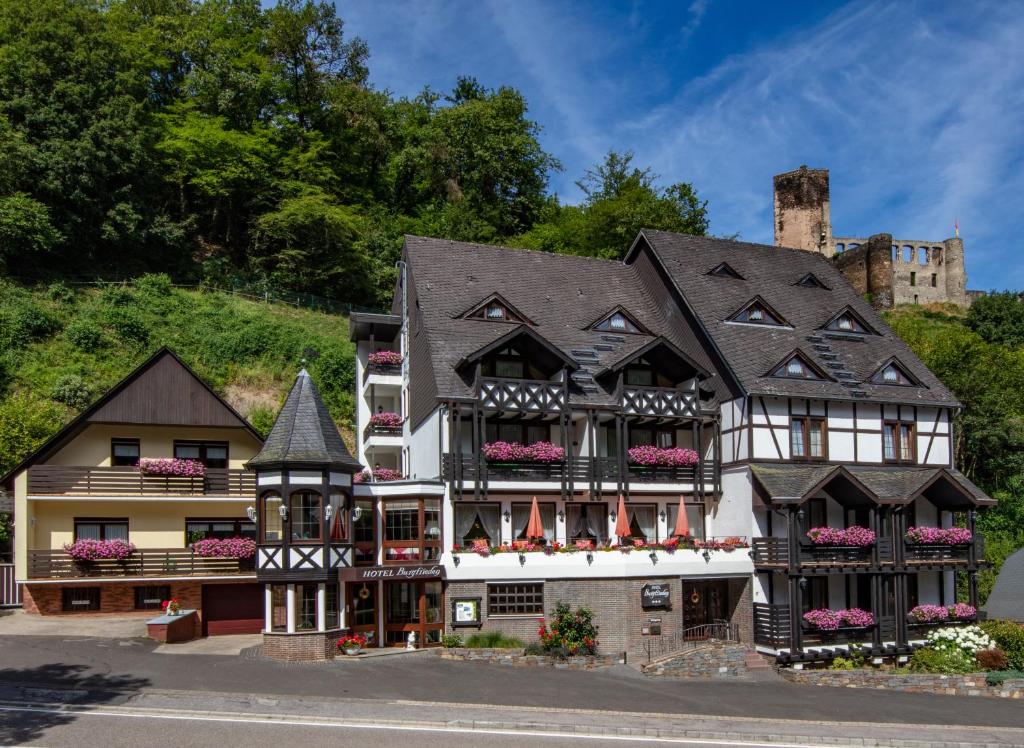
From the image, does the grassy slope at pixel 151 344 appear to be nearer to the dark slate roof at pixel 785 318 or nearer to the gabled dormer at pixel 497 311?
the gabled dormer at pixel 497 311

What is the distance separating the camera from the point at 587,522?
3103cm

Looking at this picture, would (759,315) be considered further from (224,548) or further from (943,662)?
(224,548)

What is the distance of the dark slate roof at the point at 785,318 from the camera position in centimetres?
3281

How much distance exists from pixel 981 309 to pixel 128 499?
77621 mm

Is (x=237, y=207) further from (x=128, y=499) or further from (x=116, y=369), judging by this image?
(x=128, y=499)

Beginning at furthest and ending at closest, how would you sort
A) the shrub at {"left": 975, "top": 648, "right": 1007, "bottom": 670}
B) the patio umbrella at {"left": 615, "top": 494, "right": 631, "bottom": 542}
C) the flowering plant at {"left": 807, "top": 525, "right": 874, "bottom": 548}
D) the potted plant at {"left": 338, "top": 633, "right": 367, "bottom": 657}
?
the flowering plant at {"left": 807, "top": 525, "right": 874, "bottom": 548} → the patio umbrella at {"left": 615, "top": 494, "right": 631, "bottom": 542} → the shrub at {"left": 975, "top": 648, "right": 1007, "bottom": 670} → the potted plant at {"left": 338, "top": 633, "right": 367, "bottom": 657}

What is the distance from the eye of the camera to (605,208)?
56594mm

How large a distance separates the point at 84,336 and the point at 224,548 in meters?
19.4

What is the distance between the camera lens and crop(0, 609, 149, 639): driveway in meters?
27.3

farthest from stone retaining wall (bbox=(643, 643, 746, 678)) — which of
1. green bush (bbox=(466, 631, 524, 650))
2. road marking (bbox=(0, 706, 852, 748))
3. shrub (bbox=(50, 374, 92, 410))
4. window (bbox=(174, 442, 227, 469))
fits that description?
shrub (bbox=(50, 374, 92, 410))

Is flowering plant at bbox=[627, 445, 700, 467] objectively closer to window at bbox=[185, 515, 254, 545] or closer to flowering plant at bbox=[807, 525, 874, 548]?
flowering plant at bbox=[807, 525, 874, 548]

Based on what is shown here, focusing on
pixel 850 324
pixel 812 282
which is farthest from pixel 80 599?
pixel 812 282

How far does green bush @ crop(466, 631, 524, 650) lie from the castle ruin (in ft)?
214

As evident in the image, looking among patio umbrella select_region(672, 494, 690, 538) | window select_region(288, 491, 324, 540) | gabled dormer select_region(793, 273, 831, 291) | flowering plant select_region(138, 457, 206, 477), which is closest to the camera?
window select_region(288, 491, 324, 540)
